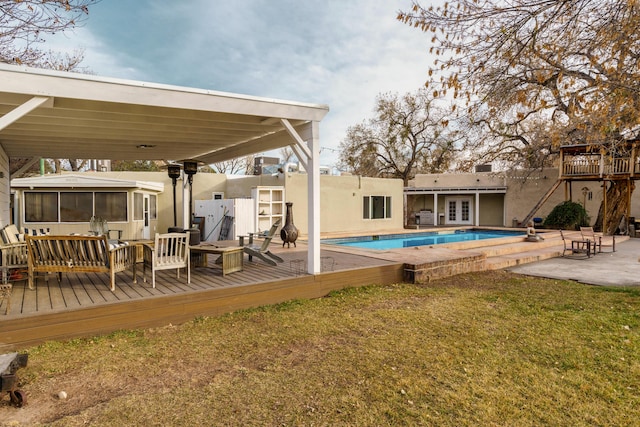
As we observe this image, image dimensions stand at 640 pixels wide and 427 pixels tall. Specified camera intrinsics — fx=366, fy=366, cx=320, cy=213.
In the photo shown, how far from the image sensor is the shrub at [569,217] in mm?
16781

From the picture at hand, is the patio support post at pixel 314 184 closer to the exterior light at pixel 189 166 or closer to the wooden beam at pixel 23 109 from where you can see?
the wooden beam at pixel 23 109

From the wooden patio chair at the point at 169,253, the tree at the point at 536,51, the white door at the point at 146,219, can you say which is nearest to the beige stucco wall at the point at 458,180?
the white door at the point at 146,219

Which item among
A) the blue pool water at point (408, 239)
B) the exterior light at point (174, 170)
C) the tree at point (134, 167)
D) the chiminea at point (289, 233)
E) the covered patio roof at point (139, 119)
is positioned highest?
the tree at point (134, 167)

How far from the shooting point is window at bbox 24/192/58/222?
1105 cm

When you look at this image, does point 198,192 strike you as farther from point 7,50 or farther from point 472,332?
point 472,332

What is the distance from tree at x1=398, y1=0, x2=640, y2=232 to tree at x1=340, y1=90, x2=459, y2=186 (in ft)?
54.3

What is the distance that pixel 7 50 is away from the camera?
7.39 m

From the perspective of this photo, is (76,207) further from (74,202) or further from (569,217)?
(569,217)

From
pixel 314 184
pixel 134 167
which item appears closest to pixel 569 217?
pixel 314 184

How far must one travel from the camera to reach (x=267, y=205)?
1318 cm

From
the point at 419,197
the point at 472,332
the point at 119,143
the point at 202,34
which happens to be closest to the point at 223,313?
the point at 472,332

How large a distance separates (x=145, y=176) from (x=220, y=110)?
43.6 ft

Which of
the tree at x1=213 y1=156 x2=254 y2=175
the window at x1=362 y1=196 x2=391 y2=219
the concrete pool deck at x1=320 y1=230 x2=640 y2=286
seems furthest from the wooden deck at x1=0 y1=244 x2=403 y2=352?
the tree at x1=213 y1=156 x2=254 y2=175

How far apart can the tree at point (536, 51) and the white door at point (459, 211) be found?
1810cm
